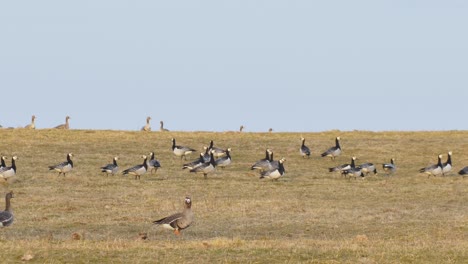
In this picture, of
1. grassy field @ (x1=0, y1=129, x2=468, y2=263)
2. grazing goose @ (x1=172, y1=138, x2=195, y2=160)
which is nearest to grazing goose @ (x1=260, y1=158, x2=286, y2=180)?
grassy field @ (x1=0, y1=129, x2=468, y2=263)

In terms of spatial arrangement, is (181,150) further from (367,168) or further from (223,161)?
(367,168)

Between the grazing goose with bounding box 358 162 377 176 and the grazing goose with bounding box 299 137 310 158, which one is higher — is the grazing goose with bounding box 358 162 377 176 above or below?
below

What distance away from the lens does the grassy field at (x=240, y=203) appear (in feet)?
72.9

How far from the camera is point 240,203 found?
37656mm

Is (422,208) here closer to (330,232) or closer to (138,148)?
(330,232)

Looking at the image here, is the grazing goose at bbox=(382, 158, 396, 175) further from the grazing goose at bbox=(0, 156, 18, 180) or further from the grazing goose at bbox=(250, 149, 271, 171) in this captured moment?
the grazing goose at bbox=(0, 156, 18, 180)

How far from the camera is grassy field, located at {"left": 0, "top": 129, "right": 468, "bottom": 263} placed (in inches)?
875

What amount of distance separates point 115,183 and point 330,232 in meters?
16.9

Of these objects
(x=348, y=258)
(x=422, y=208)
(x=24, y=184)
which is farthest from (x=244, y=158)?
(x=348, y=258)

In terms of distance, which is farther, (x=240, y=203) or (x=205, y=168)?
(x=205, y=168)

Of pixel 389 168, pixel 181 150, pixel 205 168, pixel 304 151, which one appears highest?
pixel 181 150

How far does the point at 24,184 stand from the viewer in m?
43.9

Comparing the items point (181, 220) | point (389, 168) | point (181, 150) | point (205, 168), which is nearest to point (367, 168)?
point (389, 168)

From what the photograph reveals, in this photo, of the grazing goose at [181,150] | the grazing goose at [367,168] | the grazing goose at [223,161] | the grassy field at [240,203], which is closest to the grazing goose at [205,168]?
the grassy field at [240,203]
